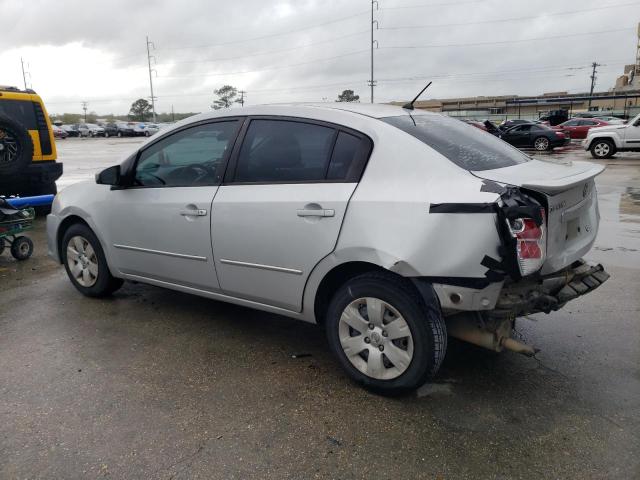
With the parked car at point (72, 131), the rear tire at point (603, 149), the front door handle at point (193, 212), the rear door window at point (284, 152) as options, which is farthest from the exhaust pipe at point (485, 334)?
the parked car at point (72, 131)

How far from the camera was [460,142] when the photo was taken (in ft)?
10.8

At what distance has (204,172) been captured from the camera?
12.6 ft

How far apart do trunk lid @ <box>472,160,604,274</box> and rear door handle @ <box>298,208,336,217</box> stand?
32.5 inches

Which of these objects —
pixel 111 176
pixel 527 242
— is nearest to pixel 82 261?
pixel 111 176

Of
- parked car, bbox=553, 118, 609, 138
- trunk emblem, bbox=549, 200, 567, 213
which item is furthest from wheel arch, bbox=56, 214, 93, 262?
parked car, bbox=553, 118, 609, 138

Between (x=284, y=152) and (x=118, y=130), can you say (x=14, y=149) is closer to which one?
(x=284, y=152)

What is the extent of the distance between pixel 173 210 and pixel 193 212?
222 millimetres

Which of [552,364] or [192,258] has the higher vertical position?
[192,258]

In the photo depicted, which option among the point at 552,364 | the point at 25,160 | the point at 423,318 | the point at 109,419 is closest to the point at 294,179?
the point at 423,318

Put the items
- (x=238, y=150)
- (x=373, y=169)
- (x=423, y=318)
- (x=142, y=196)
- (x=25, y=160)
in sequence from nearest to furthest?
(x=423, y=318), (x=373, y=169), (x=238, y=150), (x=142, y=196), (x=25, y=160)

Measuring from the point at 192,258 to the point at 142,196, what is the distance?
72cm

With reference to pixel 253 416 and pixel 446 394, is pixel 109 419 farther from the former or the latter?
pixel 446 394

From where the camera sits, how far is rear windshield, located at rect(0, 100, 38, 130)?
25.6ft

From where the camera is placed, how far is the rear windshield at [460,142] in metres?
3.05
